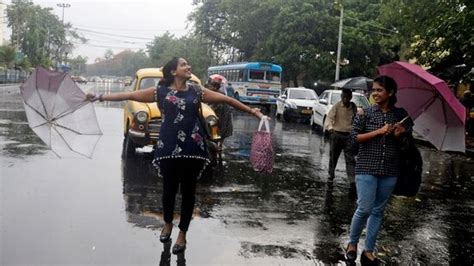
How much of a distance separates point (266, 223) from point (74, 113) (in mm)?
2516

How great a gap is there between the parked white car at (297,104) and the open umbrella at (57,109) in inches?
735

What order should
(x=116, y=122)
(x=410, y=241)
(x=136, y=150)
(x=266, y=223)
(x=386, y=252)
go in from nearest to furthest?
(x=386, y=252), (x=410, y=241), (x=266, y=223), (x=136, y=150), (x=116, y=122)

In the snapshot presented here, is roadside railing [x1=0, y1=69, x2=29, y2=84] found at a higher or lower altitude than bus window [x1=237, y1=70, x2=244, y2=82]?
lower

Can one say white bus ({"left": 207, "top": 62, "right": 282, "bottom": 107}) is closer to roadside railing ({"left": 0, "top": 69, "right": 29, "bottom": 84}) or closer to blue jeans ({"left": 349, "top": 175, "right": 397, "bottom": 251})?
blue jeans ({"left": 349, "top": 175, "right": 397, "bottom": 251})

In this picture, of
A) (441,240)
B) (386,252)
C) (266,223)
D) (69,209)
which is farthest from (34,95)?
(441,240)

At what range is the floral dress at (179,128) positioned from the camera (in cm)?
488

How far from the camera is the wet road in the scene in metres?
5.15

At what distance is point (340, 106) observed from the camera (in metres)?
Answer: 8.75

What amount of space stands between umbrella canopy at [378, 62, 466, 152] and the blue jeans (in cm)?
91

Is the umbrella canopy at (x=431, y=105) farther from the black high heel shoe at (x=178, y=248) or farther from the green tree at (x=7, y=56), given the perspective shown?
the green tree at (x=7, y=56)

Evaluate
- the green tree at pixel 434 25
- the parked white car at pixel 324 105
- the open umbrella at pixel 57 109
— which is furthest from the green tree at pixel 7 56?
the open umbrella at pixel 57 109

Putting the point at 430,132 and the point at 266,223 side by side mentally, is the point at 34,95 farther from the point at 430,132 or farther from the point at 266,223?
the point at 430,132

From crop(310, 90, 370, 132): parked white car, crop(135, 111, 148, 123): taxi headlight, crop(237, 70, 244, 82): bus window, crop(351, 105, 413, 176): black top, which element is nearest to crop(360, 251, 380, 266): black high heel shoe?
crop(351, 105, 413, 176): black top

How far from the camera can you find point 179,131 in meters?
4.88
